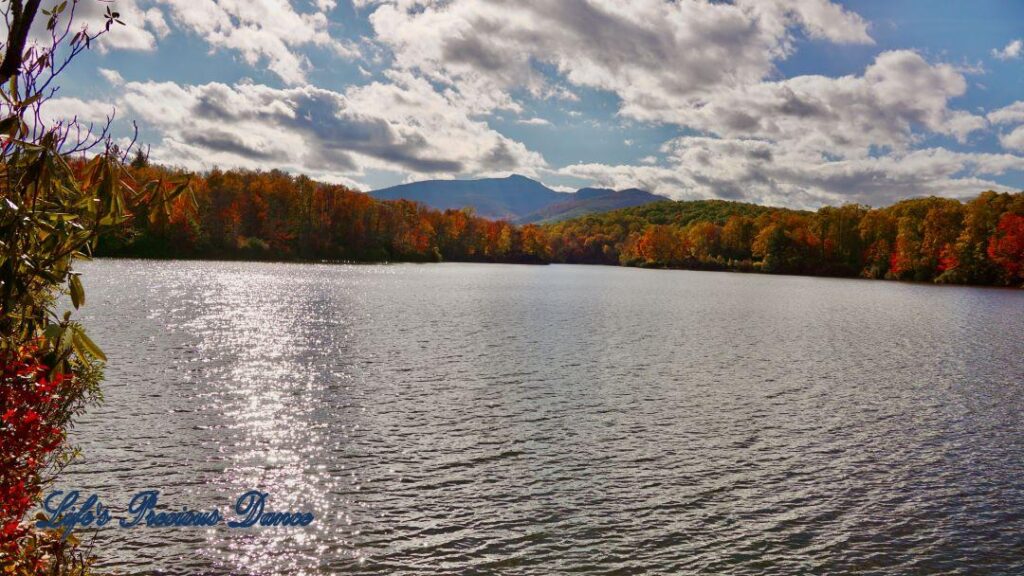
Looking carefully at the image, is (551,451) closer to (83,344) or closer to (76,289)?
(83,344)

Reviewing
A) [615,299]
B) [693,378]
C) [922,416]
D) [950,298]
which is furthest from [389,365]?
[950,298]

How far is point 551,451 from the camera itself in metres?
20.2

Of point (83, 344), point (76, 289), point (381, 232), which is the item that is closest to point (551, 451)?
point (83, 344)

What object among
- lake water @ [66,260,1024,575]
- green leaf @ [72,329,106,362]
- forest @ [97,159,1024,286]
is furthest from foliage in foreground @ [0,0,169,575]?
forest @ [97,159,1024,286]

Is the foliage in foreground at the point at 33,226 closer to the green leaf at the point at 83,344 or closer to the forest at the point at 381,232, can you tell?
the green leaf at the point at 83,344

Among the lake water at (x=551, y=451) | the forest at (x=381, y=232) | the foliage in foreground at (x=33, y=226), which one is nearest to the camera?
the foliage in foreground at (x=33, y=226)

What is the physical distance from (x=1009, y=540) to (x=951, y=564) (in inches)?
105

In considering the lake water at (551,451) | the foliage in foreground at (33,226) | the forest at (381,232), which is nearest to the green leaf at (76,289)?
Answer: the foliage in foreground at (33,226)

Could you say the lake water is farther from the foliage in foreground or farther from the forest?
the forest

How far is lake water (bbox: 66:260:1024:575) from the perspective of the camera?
13.7 m

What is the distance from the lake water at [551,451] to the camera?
13688 mm

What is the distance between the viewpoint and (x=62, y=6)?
7.18 m

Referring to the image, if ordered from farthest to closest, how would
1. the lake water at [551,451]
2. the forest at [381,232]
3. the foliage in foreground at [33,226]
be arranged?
the forest at [381,232] < the lake water at [551,451] < the foliage in foreground at [33,226]

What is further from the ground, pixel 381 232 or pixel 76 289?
pixel 381 232
